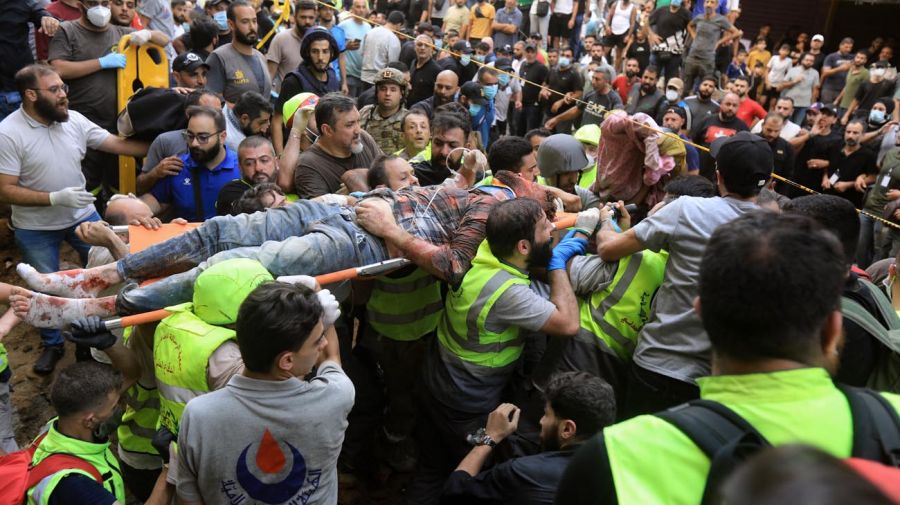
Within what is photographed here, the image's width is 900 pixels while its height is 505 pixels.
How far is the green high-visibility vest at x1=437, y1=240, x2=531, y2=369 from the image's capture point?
3.04 metres

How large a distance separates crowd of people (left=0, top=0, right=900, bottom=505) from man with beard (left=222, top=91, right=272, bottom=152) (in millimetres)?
24


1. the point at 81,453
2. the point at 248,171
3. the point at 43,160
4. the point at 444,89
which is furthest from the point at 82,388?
Result: the point at 444,89

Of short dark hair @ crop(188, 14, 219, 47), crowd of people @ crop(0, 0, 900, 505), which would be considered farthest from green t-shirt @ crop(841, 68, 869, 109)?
short dark hair @ crop(188, 14, 219, 47)

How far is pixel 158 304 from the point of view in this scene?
3012 mm

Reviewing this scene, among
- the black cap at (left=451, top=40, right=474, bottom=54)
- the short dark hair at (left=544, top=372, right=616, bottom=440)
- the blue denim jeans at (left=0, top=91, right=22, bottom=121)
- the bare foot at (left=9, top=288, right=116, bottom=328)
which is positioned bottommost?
the bare foot at (left=9, top=288, right=116, bottom=328)

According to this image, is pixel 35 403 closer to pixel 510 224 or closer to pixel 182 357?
pixel 182 357

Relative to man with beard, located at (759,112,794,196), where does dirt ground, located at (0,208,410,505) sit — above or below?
below

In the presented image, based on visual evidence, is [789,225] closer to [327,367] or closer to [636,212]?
[327,367]

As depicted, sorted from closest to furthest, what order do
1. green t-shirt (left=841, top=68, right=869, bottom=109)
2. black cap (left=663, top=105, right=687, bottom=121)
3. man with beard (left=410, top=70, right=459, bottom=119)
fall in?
man with beard (left=410, top=70, right=459, bottom=119) → black cap (left=663, top=105, right=687, bottom=121) → green t-shirt (left=841, top=68, right=869, bottom=109)

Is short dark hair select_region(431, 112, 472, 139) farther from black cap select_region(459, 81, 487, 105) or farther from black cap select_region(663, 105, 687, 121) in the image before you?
black cap select_region(663, 105, 687, 121)

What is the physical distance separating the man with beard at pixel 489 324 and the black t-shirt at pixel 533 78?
308 inches

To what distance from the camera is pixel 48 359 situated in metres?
4.64

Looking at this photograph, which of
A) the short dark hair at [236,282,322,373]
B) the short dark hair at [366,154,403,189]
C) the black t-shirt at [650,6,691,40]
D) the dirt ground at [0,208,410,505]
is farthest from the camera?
the black t-shirt at [650,6,691,40]

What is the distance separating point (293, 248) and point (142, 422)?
1017 millimetres
